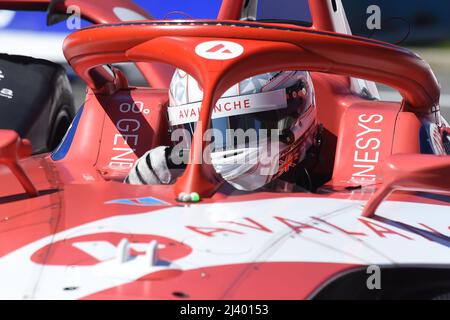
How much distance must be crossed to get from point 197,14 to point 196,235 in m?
3.13

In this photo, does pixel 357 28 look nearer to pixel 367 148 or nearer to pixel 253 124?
pixel 367 148

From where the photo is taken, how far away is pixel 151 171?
222 cm

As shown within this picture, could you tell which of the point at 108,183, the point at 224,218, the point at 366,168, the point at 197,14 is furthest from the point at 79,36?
the point at 197,14

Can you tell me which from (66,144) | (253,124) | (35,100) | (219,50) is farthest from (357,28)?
(219,50)

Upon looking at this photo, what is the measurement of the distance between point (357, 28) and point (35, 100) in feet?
17.1

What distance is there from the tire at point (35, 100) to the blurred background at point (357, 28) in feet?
3.81

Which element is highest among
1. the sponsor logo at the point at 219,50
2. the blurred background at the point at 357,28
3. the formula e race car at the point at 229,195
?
the blurred background at the point at 357,28

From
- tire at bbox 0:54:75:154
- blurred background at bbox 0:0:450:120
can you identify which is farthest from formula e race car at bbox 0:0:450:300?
blurred background at bbox 0:0:450:120

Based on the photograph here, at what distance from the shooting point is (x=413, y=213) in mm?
1993

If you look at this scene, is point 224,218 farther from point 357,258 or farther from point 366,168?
point 366,168

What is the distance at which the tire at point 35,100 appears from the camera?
302 cm

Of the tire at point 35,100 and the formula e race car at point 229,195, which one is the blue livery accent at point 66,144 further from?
the tire at point 35,100

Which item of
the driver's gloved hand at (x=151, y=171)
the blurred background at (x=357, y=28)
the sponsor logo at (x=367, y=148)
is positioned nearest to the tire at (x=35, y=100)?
the driver's gloved hand at (x=151, y=171)

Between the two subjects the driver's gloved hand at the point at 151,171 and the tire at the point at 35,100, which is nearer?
the driver's gloved hand at the point at 151,171
